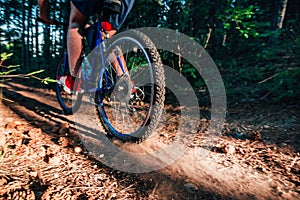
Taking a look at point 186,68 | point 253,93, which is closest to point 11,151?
point 186,68

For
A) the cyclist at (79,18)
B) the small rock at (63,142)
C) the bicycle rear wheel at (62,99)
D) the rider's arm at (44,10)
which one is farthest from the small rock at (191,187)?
the rider's arm at (44,10)

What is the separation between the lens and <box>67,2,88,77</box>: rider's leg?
1.93m

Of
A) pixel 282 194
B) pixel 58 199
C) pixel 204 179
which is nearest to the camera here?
pixel 58 199

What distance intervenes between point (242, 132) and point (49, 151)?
1.81 metres

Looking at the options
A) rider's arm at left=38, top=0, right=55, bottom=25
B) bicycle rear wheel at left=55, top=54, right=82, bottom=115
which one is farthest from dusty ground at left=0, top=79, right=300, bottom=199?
rider's arm at left=38, top=0, right=55, bottom=25

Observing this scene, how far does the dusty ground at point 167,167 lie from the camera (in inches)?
43.4

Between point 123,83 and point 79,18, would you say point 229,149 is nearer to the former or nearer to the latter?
point 123,83

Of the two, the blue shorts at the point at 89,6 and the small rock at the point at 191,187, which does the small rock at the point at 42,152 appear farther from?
the blue shorts at the point at 89,6

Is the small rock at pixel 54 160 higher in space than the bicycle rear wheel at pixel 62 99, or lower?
lower

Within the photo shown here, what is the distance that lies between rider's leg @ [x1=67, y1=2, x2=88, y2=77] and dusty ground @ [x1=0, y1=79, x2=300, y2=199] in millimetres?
715

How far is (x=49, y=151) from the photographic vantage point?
1.52 metres

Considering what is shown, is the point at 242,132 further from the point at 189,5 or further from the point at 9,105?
the point at 9,105

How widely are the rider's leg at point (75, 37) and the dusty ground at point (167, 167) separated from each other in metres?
0.72

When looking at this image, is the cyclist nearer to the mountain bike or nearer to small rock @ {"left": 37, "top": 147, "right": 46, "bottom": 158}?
the mountain bike
